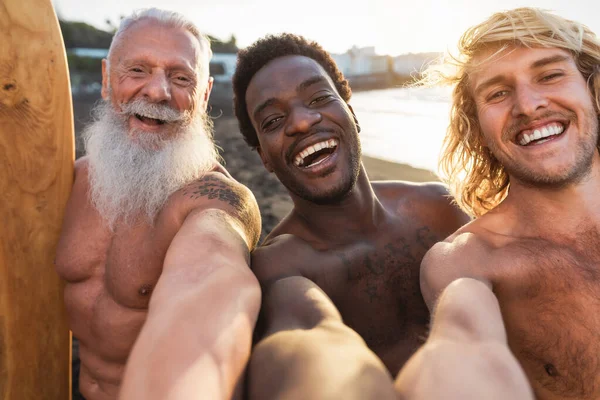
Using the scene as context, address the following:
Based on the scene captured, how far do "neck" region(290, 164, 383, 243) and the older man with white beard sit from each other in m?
0.42

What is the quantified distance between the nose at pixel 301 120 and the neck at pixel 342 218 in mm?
442

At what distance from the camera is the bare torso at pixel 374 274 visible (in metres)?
2.55

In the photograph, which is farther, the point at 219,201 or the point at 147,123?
the point at 147,123

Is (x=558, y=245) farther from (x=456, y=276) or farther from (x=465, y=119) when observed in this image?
(x=465, y=119)

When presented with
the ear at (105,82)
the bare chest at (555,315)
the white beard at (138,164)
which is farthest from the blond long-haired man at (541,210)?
the ear at (105,82)

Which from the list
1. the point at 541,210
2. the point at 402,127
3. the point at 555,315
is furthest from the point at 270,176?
the point at 555,315

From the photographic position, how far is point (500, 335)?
156 cm

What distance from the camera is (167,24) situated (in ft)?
9.91

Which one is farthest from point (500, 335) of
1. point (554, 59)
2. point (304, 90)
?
point (304, 90)

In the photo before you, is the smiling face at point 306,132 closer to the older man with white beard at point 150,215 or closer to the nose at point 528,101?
the older man with white beard at point 150,215

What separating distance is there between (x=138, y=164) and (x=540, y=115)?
2.20 metres

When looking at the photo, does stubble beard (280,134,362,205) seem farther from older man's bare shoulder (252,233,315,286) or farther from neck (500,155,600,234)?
neck (500,155,600,234)

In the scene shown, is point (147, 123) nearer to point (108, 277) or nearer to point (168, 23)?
point (168, 23)

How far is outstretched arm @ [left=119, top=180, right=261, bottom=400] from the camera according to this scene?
130 cm
